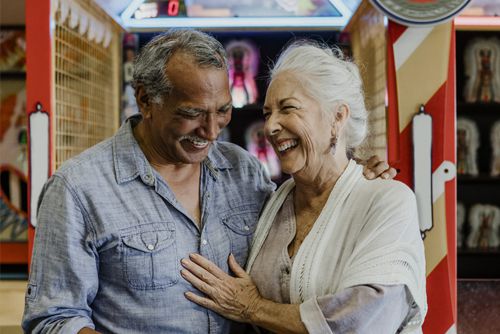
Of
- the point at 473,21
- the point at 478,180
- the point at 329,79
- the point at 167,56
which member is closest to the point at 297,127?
the point at 329,79

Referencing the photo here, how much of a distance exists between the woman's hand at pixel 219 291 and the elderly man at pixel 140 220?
3 centimetres

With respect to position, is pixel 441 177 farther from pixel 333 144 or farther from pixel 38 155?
pixel 38 155

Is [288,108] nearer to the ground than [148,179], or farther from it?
farther from it

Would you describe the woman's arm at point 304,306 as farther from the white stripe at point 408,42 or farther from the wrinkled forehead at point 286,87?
the white stripe at point 408,42

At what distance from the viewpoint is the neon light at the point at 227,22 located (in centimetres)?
343

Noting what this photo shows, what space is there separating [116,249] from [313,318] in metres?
0.53

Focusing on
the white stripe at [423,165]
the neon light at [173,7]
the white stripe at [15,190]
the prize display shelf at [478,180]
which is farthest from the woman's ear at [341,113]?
the white stripe at [15,190]

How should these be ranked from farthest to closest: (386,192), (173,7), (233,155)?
(173,7) < (233,155) < (386,192)

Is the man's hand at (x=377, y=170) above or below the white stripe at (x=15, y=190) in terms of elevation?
above

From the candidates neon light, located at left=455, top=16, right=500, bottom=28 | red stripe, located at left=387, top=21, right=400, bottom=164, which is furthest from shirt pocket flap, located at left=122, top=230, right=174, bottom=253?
neon light, located at left=455, top=16, right=500, bottom=28

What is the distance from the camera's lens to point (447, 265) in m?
2.04

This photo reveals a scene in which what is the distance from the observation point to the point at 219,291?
1655 millimetres

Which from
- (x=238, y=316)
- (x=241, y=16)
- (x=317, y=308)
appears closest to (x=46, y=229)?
(x=238, y=316)

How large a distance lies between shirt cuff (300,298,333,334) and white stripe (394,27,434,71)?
3.07 feet
